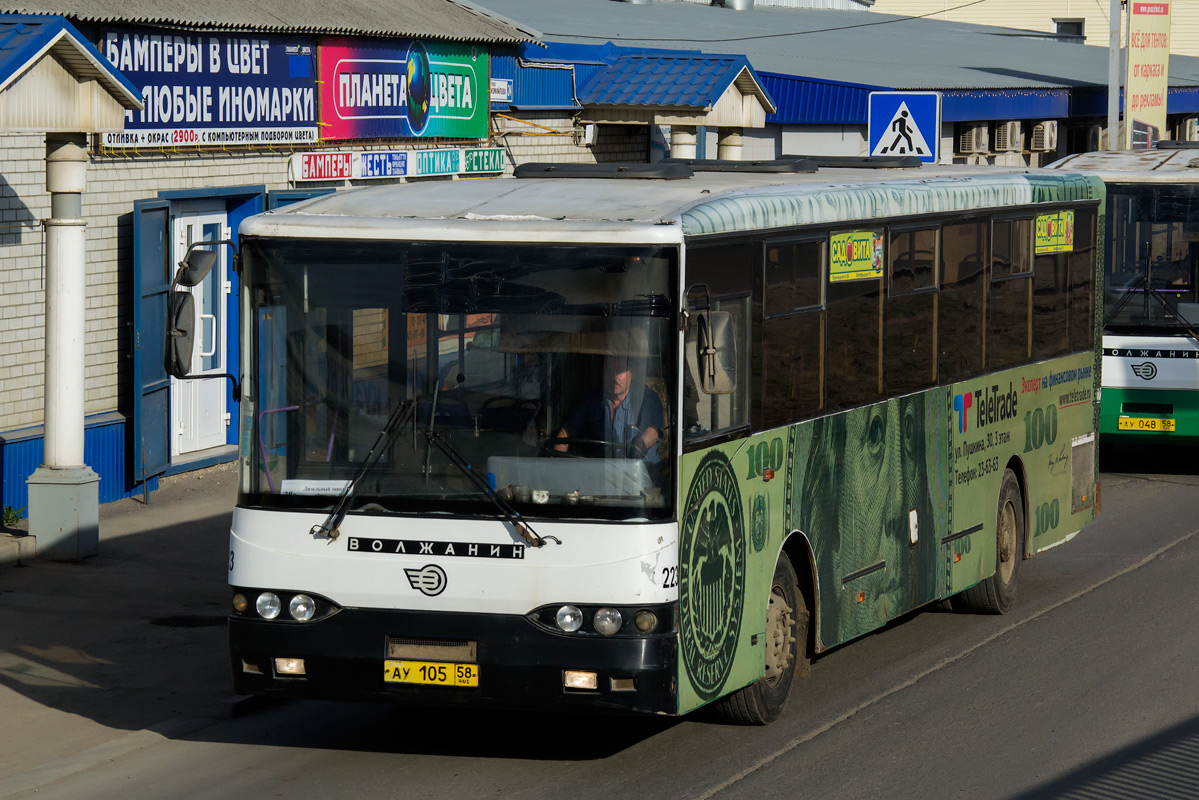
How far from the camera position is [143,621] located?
11273 millimetres

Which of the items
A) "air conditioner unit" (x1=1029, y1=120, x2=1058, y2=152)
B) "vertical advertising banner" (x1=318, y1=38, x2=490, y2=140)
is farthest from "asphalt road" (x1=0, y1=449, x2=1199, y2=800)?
"air conditioner unit" (x1=1029, y1=120, x2=1058, y2=152)

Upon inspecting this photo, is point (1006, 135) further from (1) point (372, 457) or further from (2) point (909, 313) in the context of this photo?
(1) point (372, 457)

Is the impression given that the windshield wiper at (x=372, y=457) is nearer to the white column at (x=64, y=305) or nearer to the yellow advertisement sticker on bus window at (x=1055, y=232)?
the white column at (x=64, y=305)

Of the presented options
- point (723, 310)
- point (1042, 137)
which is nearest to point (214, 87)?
point (723, 310)

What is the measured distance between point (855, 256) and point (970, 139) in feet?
79.9

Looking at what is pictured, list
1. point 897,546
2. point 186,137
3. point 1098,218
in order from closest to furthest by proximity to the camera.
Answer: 1. point 897,546
2. point 1098,218
3. point 186,137

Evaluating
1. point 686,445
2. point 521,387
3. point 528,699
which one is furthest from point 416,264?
point 528,699

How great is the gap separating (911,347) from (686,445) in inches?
122

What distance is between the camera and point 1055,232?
12.6 m

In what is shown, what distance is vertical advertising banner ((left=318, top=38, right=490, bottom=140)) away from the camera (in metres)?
17.5

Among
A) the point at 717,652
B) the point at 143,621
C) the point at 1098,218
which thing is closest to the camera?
the point at 717,652

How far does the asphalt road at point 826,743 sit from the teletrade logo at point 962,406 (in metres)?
1.32

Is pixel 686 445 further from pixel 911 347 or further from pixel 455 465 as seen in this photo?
pixel 911 347

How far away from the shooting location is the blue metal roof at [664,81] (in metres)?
21.7
